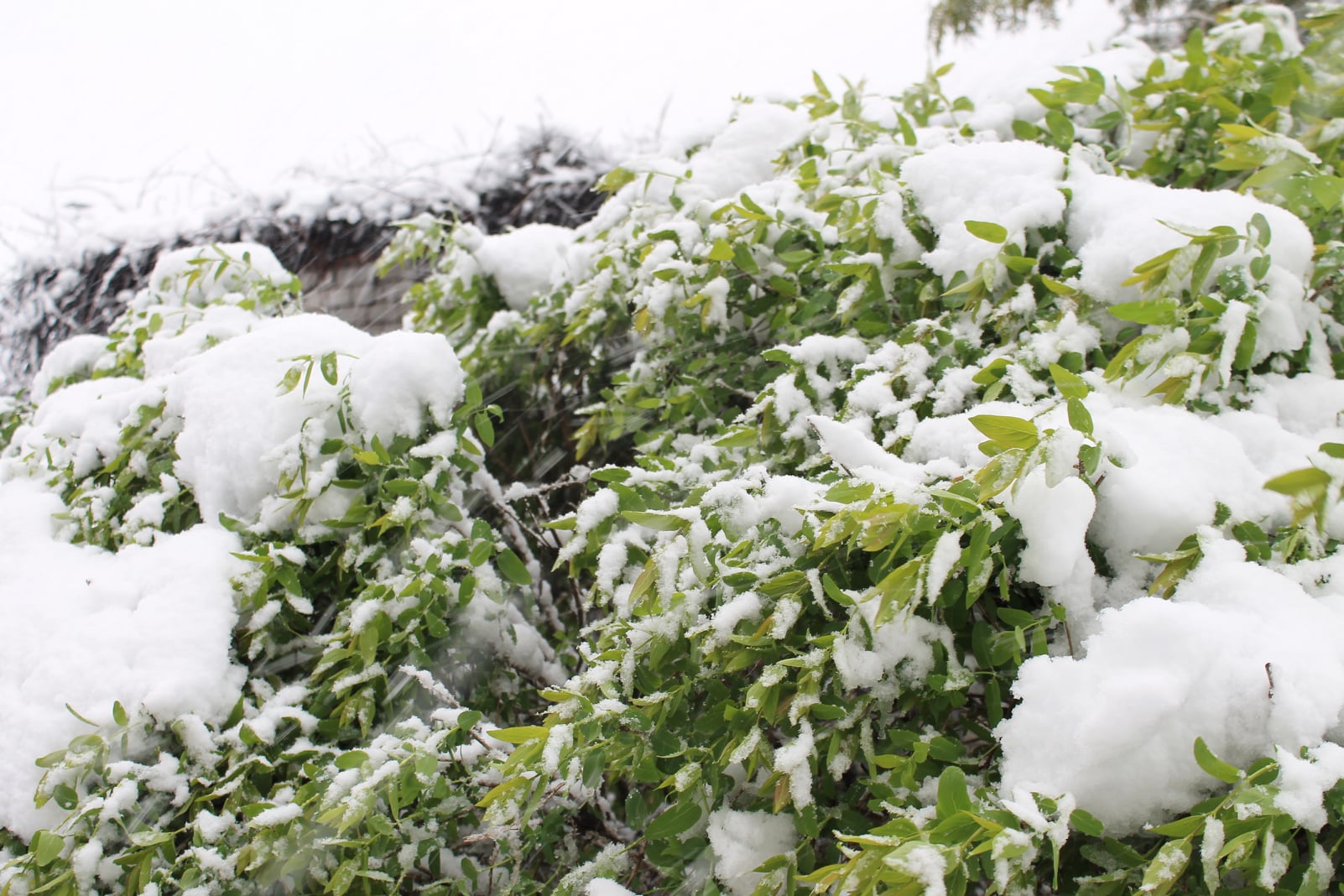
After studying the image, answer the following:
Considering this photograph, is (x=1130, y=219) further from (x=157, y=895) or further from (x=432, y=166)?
(x=432, y=166)

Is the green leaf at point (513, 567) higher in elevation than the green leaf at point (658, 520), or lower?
lower

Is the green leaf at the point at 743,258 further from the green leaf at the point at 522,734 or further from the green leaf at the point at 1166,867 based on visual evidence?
the green leaf at the point at 1166,867

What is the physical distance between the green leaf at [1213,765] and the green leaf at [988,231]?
902 mm

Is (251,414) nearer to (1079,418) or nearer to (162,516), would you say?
(162,516)

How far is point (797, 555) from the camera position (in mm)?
1211

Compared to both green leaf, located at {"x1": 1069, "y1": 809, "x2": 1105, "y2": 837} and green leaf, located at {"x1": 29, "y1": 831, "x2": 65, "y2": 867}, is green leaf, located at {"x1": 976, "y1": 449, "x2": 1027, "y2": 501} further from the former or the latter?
green leaf, located at {"x1": 29, "y1": 831, "x2": 65, "y2": 867}

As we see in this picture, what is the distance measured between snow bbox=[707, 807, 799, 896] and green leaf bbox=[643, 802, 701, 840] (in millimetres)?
39

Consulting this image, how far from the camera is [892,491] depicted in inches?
42.3

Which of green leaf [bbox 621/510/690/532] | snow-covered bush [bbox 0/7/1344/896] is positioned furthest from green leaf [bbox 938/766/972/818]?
green leaf [bbox 621/510/690/532]

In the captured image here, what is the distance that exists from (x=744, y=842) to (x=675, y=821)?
0.35 feet

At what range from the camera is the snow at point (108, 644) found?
1.50 metres

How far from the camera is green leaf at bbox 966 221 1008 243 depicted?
1448 millimetres

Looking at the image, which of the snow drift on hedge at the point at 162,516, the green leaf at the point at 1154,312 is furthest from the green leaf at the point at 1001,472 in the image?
the snow drift on hedge at the point at 162,516

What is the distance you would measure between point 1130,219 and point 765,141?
114 cm
